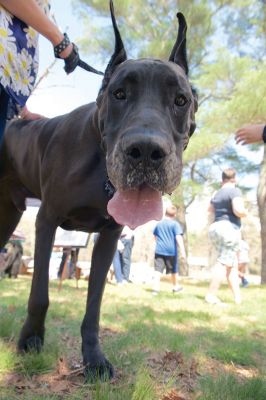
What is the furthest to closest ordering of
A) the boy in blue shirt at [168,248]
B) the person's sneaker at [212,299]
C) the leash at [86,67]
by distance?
the boy in blue shirt at [168,248] < the person's sneaker at [212,299] < the leash at [86,67]

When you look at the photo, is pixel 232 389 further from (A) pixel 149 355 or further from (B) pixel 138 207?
(B) pixel 138 207

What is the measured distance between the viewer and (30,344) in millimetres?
2480

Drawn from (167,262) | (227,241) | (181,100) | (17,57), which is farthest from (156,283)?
(17,57)

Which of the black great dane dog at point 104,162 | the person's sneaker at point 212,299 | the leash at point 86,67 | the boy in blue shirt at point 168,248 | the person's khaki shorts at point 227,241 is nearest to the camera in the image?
the black great dane dog at point 104,162

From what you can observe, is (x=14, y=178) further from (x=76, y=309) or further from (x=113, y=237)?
(x=76, y=309)

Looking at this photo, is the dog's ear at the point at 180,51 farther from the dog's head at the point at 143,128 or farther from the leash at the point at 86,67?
the leash at the point at 86,67

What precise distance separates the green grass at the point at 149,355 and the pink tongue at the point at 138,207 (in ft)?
2.45

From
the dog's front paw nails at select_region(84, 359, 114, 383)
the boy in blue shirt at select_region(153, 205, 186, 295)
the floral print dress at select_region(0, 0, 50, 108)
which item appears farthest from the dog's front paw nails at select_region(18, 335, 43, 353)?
the boy in blue shirt at select_region(153, 205, 186, 295)

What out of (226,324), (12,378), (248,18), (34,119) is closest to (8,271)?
(226,324)

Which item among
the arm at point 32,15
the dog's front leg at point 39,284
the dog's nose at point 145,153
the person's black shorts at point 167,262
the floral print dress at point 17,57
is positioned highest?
the arm at point 32,15

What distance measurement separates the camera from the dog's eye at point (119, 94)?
1982 mm

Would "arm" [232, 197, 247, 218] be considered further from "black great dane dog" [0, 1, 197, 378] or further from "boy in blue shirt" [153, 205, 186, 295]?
"black great dane dog" [0, 1, 197, 378]

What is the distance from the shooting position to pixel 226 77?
44.3 feet

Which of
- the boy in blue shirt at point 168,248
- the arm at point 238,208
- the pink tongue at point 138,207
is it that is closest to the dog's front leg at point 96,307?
the pink tongue at point 138,207
